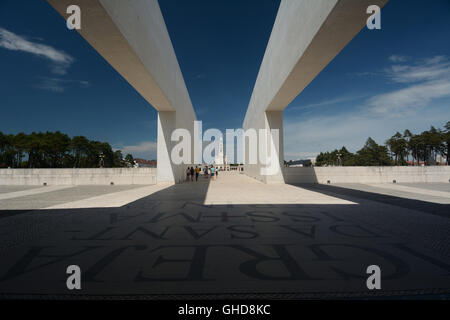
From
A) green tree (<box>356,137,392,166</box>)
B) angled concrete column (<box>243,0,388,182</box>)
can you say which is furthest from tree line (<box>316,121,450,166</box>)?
angled concrete column (<box>243,0,388,182</box>)

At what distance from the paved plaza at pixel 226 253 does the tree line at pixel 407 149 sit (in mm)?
48717

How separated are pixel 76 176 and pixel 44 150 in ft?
150

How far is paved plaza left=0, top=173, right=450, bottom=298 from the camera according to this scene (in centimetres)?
253

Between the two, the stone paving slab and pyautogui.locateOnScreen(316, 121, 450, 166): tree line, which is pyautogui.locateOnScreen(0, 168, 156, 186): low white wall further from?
pyautogui.locateOnScreen(316, 121, 450, 166): tree line

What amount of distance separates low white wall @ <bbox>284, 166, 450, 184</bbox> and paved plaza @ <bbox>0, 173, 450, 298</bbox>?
40.5 ft

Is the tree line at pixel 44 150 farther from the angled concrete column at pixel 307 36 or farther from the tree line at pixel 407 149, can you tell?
the tree line at pixel 407 149

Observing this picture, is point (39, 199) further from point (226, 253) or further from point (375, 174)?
point (375, 174)

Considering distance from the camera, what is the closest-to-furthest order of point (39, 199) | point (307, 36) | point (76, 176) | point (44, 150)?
point (307, 36) → point (39, 199) → point (76, 176) → point (44, 150)

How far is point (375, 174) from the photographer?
18422mm

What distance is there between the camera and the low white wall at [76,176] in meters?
17.8

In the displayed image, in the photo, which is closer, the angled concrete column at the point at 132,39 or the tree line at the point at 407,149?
the angled concrete column at the point at 132,39

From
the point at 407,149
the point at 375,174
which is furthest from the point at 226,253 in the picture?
the point at 407,149

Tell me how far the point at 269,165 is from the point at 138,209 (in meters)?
11.7

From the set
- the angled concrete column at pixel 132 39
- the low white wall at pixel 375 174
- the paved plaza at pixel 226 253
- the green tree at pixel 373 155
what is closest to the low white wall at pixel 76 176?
the angled concrete column at pixel 132 39
